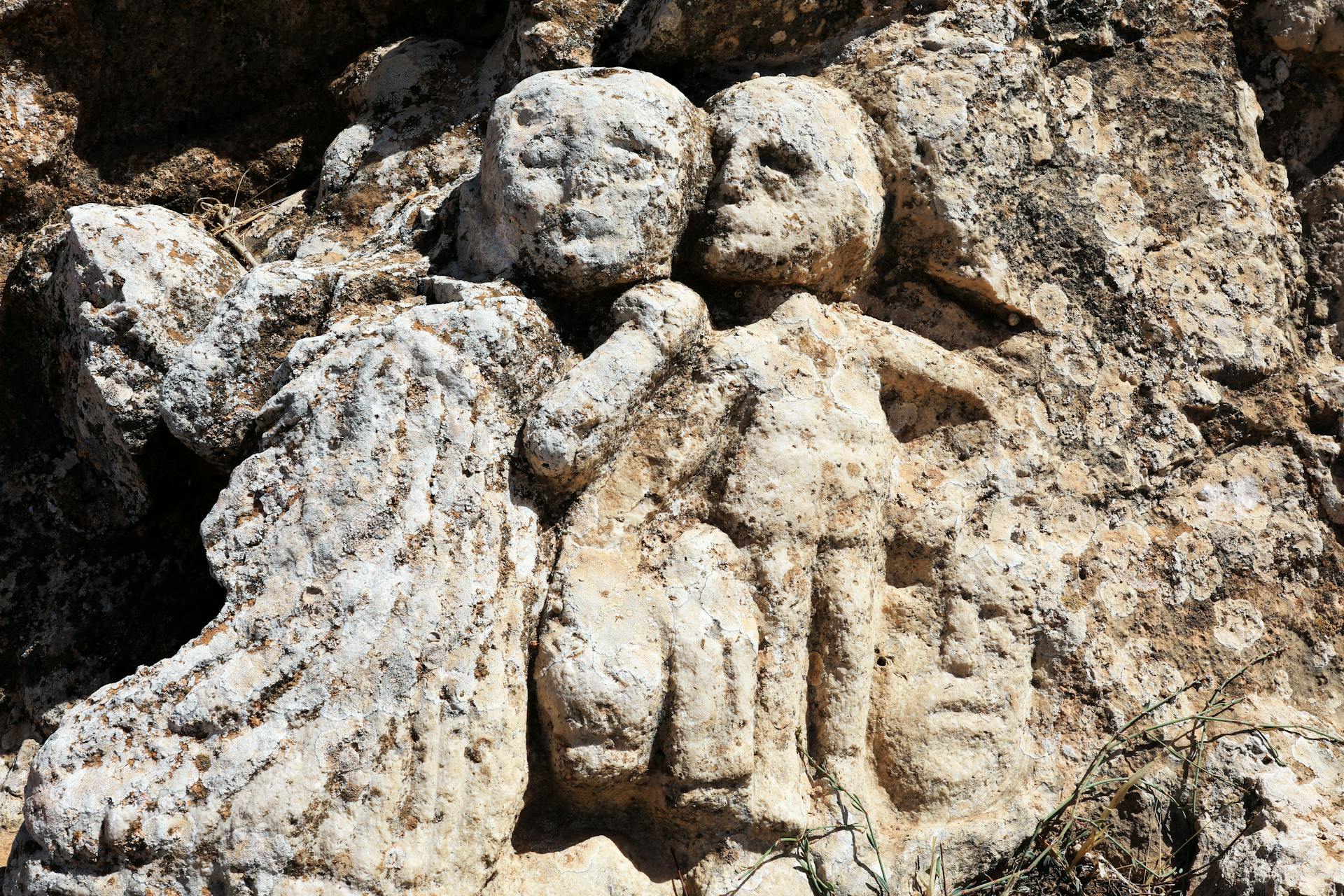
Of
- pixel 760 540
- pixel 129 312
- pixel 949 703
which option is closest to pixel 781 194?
pixel 760 540

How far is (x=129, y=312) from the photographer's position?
96.7 inches

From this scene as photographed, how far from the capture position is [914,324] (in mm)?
2732

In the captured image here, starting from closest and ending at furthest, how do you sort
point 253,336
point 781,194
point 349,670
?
point 349,670
point 253,336
point 781,194

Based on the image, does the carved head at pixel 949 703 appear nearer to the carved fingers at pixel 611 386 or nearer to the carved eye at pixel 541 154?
the carved fingers at pixel 611 386

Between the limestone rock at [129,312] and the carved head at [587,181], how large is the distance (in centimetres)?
73

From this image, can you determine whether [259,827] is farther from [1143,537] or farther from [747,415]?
[1143,537]

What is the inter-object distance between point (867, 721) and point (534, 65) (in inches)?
71.7

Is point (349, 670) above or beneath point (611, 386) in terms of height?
beneath

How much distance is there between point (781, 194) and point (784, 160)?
0.27 feet

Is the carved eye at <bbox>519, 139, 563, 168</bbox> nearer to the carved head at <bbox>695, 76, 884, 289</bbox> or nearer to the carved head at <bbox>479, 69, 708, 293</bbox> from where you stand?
the carved head at <bbox>479, 69, 708, 293</bbox>

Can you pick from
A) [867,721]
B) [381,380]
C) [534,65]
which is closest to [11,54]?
[534,65]

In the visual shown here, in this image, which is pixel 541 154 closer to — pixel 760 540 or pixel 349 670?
pixel 760 540

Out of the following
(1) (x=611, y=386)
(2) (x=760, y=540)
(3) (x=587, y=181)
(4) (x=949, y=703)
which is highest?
(3) (x=587, y=181)

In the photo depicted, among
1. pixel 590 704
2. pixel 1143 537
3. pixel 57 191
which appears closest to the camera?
pixel 590 704
